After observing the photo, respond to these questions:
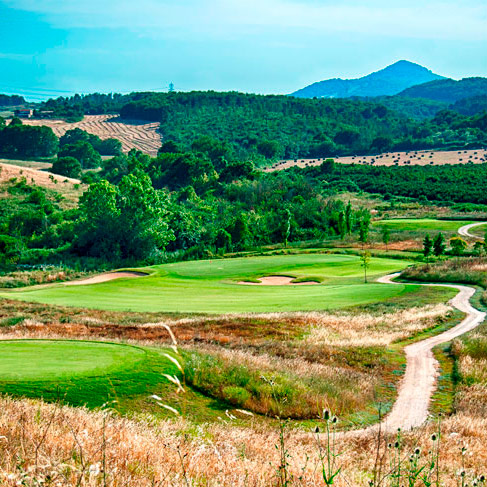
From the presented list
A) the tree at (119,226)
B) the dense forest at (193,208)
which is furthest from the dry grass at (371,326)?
the tree at (119,226)

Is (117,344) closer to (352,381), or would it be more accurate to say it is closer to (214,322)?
(352,381)

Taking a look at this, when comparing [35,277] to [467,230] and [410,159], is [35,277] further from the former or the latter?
[410,159]

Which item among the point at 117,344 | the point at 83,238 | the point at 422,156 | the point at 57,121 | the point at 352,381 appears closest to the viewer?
the point at 117,344

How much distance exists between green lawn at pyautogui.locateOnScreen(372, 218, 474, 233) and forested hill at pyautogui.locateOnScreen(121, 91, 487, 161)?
213 feet

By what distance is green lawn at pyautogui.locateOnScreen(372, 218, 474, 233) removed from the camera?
67494mm

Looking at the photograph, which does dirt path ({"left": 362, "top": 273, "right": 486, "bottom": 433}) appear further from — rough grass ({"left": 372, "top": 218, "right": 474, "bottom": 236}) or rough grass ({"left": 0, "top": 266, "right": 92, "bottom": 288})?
rough grass ({"left": 372, "top": 218, "right": 474, "bottom": 236})

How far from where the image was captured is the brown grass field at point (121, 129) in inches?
6156

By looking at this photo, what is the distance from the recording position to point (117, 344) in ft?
43.2

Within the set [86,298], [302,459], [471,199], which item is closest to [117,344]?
[302,459]

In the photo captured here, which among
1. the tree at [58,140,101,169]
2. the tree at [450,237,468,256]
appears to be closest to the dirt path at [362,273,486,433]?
the tree at [450,237,468,256]

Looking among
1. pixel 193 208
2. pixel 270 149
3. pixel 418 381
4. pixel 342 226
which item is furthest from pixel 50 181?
pixel 418 381

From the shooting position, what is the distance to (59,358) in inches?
452

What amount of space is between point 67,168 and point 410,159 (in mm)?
76144

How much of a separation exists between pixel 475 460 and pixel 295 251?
51.5 meters
